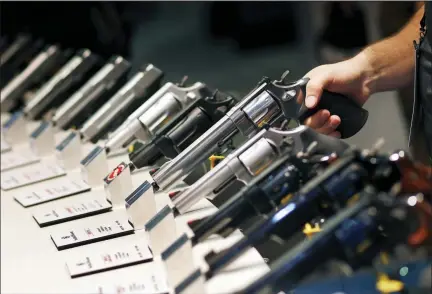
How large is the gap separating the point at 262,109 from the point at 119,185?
0.40 metres

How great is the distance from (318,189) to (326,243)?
12 cm

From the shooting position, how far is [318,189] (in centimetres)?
118

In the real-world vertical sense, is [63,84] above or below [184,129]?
above

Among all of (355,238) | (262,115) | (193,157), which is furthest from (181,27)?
(355,238)

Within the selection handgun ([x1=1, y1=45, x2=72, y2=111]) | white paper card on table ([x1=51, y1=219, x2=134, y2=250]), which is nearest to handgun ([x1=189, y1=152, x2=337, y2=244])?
white paper card on table ([x1=51, y1=219, x2=134, y2=250])

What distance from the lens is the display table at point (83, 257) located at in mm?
1216

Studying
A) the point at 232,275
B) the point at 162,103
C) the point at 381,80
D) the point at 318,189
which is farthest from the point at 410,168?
the point at 162,103

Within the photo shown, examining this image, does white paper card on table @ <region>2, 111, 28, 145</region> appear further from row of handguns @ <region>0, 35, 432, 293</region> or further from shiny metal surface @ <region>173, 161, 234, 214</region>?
shiny metal surface @ <region>173, 161, 234, 214</region>

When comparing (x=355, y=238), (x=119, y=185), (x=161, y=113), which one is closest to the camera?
(x=355, y=238)

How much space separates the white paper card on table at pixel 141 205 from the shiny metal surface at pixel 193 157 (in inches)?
1.1

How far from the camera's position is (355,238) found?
107 cm

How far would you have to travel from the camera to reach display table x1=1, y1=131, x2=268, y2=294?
122 centimetres

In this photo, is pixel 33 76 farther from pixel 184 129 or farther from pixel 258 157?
pixel 258 157

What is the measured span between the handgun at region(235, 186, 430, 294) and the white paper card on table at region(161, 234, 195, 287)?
177mm
